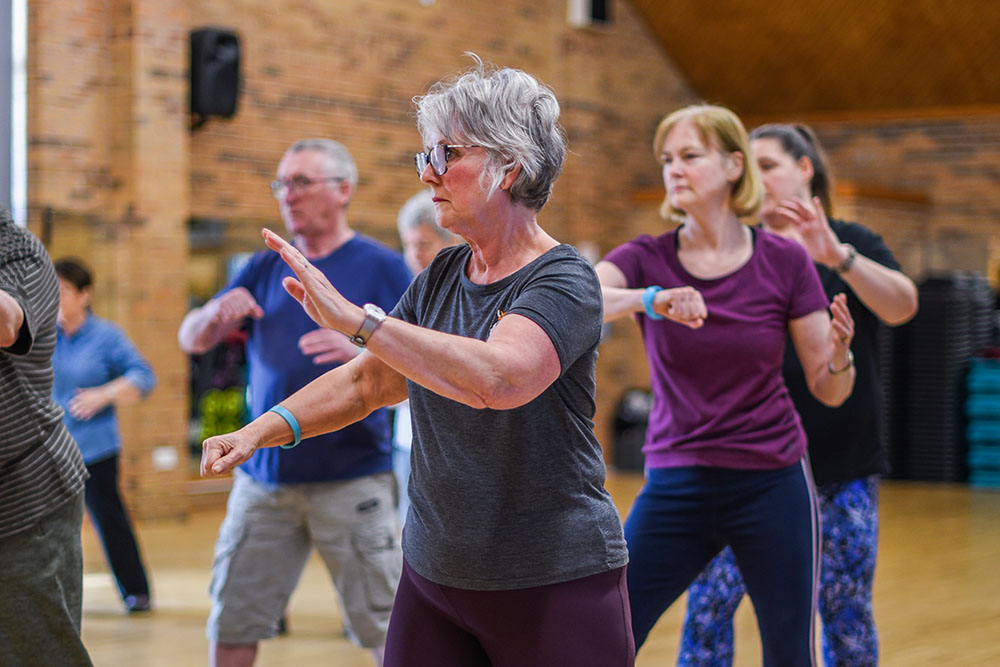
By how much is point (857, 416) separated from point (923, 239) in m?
9.66

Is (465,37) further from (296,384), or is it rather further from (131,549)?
(296,384)

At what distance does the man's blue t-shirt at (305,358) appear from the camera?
3809 millimetres

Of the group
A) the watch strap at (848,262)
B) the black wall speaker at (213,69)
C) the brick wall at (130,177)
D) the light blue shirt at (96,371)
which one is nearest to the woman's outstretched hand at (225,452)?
the watch strap at (848,262)

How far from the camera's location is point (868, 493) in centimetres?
366

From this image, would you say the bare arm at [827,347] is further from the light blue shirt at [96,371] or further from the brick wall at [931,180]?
the brick wall at [931,180]

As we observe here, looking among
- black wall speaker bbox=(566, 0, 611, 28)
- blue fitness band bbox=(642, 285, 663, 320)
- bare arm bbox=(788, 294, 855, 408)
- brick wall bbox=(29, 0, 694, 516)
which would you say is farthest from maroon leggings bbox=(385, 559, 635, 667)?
black wall speaker bbox=(566, 0, 611, 28)

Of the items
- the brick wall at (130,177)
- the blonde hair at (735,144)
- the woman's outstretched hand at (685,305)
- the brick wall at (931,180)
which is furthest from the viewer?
the brick wall at (931,180)

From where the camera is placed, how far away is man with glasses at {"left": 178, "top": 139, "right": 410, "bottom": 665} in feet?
12.3

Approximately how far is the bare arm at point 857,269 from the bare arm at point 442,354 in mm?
1665

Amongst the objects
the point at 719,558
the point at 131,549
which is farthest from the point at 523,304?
the point at 131,549

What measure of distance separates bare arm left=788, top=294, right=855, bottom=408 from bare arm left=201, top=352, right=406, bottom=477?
1.24 meters

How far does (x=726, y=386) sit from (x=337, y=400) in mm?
1176

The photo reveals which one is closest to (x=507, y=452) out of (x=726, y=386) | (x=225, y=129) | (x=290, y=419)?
(x=290, y=419)

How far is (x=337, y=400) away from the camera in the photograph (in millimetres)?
2307
